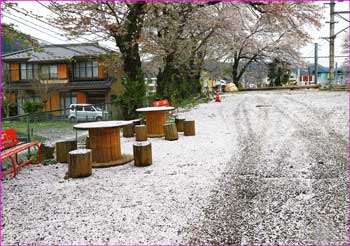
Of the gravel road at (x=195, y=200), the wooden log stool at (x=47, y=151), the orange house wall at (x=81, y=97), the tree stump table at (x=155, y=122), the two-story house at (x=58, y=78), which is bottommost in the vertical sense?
the gravel road at (x=195, y=200)

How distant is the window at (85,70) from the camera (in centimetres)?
2575

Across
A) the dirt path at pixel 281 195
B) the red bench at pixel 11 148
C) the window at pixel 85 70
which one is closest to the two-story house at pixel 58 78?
the window at pixel 85 70

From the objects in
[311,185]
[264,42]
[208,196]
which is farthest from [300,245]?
[264,42]

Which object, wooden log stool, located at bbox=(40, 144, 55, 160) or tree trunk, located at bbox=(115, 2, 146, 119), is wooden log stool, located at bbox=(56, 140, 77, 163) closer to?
wooden log stool, located at bbox=(40, 144, 55, 160)

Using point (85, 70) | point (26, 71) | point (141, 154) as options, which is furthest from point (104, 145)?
point (26, 71)

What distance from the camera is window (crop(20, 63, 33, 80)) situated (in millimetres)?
26219

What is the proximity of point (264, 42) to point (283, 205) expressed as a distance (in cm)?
3055

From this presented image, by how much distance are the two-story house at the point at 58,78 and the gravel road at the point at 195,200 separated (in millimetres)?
20520

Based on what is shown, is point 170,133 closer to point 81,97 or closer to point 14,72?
point 81,97

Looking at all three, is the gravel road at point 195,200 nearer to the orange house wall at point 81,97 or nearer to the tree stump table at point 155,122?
the tree stump table at point 155,122

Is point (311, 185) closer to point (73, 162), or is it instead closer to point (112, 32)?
point (73, 162)

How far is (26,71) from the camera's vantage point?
26.3m

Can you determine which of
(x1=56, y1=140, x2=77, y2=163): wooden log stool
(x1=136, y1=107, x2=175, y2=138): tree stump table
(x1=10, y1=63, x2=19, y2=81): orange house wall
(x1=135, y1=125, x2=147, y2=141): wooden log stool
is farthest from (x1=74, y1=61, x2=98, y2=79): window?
(x1=56, y1=140, x2=77, y2=163): wooden log stool

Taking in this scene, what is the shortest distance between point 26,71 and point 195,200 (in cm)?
2604
